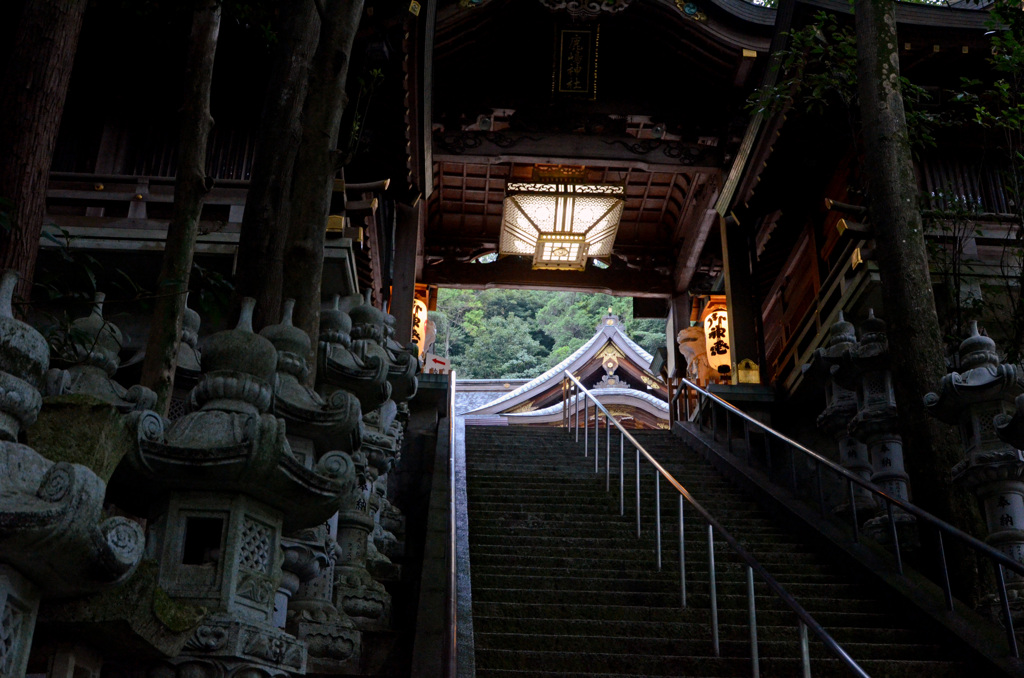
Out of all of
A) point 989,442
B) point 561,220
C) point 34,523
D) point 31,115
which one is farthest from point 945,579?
point 561,220

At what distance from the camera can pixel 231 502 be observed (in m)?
4.26

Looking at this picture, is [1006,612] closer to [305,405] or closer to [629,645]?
[629,645]

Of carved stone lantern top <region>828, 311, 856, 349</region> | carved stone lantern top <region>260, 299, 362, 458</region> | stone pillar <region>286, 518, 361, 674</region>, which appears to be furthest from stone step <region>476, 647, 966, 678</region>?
carved stone lantern top <region>828, 311, 856, 349</region>

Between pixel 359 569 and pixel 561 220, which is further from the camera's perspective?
pixel 561 220

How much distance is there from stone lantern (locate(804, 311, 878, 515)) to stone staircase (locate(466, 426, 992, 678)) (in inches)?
39.7

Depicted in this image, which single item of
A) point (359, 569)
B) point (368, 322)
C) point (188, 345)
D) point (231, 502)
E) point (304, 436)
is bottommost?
point (231, 502)

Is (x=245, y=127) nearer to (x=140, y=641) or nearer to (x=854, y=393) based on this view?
(x=854, y=393)

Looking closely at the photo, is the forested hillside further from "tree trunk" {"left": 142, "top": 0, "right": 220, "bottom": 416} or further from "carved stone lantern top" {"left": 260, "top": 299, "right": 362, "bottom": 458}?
"carved stone lantern top" {"left": 260, "top": 299, "right": 362, "bottom": 458}

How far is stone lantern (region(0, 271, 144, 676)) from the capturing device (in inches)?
107

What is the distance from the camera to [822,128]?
1401 centimetres

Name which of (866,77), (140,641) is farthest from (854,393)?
(140,641)

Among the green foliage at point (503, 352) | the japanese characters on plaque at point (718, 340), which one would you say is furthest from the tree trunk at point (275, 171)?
the green foliage at point (503, 352)

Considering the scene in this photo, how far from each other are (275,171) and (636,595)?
4.30 metres

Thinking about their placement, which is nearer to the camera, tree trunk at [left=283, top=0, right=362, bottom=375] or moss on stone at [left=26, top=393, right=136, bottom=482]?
moss on stone at [left=26, top=393, right=136, bottom=482]
